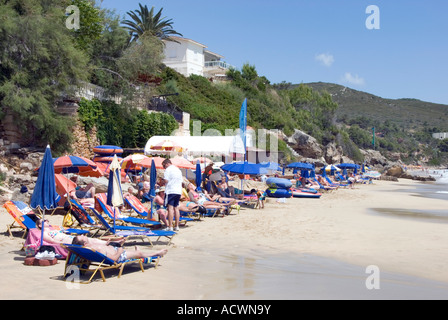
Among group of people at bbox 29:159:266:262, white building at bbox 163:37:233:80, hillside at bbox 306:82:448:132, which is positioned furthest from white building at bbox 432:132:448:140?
group of people at bbox 29:159:266:262

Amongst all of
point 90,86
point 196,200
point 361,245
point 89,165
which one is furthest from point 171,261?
point 90,86

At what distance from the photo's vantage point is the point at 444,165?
353 feet

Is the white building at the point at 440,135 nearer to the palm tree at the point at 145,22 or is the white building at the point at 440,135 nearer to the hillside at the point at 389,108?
the hillside at the point at 389,108

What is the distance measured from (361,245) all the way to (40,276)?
557 cm

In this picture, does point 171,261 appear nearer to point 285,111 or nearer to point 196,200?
point 196,200

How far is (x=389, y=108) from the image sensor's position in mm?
138625

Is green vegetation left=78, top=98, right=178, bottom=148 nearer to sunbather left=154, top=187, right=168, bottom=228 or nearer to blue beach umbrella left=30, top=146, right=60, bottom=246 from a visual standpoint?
sunbather left=154, top=187, right=168, bottom=228

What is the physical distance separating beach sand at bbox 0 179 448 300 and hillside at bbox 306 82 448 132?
116 m

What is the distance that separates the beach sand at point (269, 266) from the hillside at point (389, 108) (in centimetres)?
11611

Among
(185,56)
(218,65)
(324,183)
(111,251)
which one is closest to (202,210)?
(111,251)

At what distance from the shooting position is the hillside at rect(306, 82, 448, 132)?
416ft

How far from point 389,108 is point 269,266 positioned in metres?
143

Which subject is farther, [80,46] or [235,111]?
[235,111]

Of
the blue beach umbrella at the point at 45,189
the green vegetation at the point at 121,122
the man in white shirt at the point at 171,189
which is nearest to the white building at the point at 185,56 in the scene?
the green vegetation at the point at 121,122
